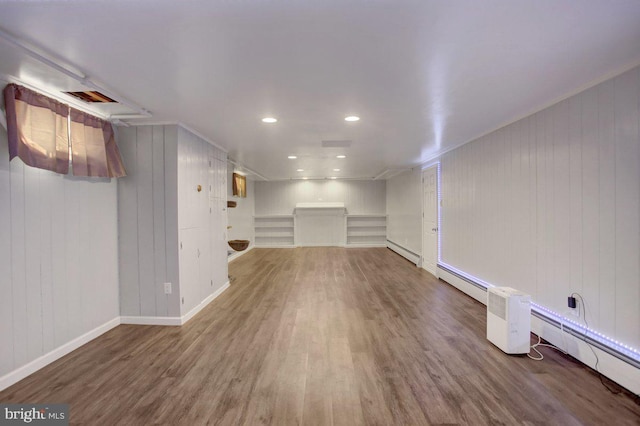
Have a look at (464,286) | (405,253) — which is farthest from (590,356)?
(405,253)

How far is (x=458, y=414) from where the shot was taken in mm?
1881

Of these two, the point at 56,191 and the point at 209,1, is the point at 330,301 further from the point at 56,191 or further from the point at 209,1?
the point at 209,1

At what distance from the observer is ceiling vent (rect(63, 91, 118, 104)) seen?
8.44 feet

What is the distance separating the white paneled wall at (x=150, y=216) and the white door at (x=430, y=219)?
15.0 ft

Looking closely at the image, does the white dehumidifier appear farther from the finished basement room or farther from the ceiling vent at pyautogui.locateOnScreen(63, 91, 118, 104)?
the ceiling vent at pyautogui.locateOnScreen(63, 91, 118, 104)

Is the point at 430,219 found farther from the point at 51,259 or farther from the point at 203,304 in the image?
the point at 51,259

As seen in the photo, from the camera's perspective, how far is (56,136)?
2.52 m

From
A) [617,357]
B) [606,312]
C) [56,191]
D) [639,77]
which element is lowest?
[617,357]

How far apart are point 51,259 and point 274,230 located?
24.7 feet

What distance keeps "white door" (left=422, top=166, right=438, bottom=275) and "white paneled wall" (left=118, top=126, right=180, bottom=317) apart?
4575mm

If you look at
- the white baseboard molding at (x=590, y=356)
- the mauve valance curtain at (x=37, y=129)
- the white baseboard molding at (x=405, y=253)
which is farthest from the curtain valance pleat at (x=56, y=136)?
the white baseboard molding at (x=405, y=253)

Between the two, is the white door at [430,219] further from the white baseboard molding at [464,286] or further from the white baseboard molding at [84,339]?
the white baseboard molding at [84,339]

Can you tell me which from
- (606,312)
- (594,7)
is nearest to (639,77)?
(594,7)

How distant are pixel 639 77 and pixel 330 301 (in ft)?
12.2
